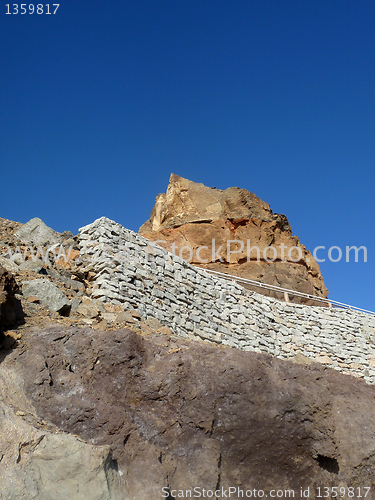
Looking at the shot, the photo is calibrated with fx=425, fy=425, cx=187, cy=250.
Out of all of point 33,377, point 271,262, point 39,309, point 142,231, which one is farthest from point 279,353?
point 142,231

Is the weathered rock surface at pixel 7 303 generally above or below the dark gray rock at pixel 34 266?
below

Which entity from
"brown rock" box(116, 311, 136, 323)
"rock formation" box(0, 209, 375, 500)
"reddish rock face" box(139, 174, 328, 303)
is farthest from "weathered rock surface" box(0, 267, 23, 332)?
"reddish rock face" box(139, 174, 328, 303)

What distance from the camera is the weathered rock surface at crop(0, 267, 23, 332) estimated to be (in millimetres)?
5157

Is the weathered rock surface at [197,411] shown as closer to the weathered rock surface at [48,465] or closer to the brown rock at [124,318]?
the weathered rock surface at [48,465]

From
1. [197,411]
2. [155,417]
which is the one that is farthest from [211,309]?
[155,417]

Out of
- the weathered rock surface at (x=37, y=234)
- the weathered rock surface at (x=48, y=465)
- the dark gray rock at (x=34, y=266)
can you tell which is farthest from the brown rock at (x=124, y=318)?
the weathered rock surface at (x=48, y=465)

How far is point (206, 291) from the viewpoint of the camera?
39.3 feet

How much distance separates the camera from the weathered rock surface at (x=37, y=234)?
982 centimetres

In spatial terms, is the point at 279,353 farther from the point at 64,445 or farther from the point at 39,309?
the point at 64,445

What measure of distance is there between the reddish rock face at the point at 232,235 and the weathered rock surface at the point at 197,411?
13194 mm

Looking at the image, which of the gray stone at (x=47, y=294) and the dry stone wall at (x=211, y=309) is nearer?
the gray stone at (x=47, y=294)

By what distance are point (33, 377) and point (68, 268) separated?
16.1ft

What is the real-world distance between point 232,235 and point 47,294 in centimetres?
1427

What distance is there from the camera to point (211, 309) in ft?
38.4
